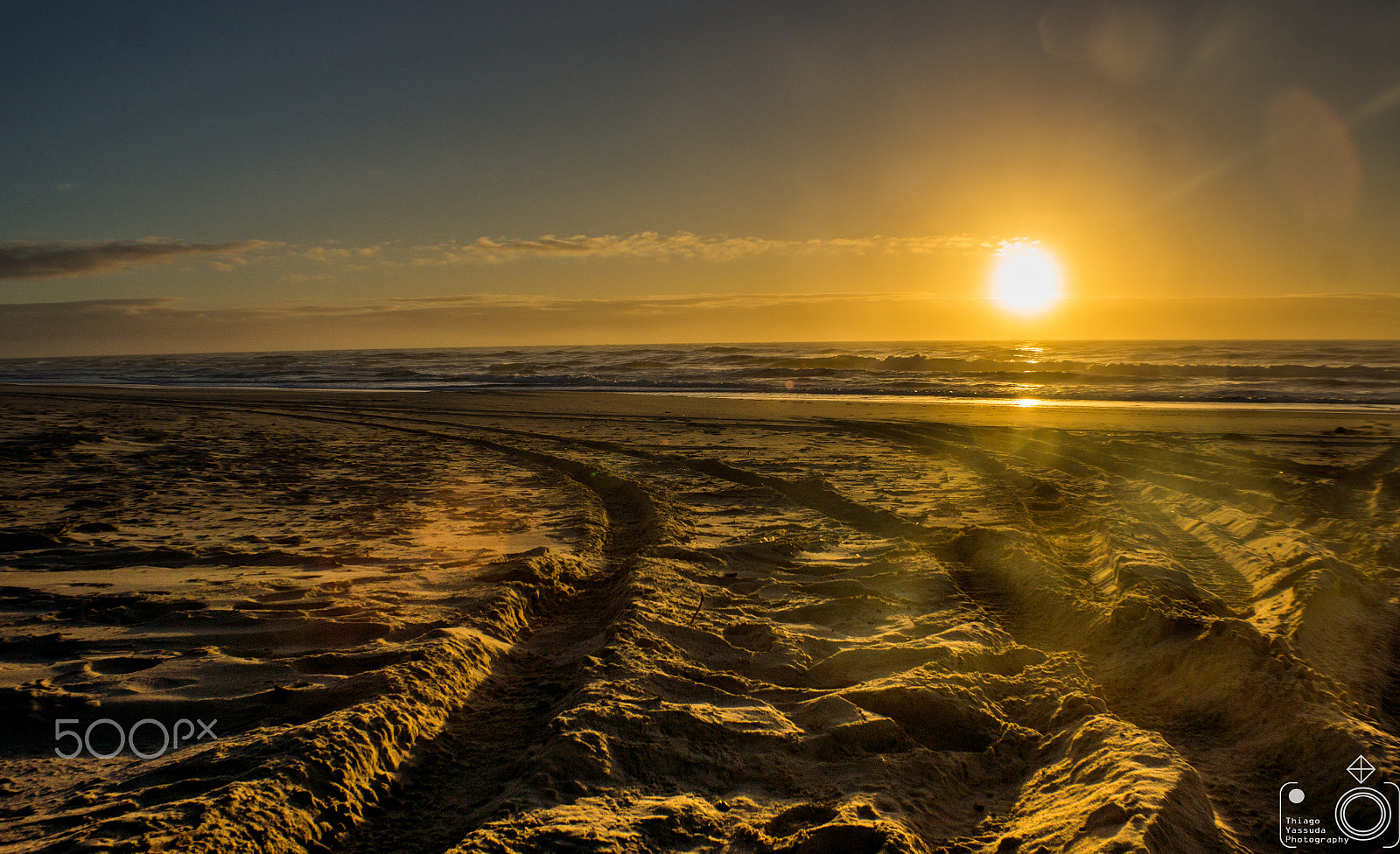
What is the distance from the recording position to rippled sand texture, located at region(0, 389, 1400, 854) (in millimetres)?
2199

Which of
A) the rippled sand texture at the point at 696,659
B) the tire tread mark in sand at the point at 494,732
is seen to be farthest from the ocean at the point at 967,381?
the tire tread mark in sand at the point at 494,732

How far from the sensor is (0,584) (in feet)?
13.5

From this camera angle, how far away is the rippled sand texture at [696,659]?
2.20 metres

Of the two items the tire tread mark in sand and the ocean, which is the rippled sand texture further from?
the ocean

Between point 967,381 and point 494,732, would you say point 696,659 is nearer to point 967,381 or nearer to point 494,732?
point 494,732

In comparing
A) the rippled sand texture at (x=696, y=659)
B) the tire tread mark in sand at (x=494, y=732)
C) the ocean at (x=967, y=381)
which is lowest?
the tire tread mark in sand at (x=494, y=732)

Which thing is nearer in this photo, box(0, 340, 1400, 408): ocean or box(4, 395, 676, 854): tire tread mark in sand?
box(4, 395, 676, 854): tire tread mark in sand

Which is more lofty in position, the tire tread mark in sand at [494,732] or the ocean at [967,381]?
the ocean at [967,381]

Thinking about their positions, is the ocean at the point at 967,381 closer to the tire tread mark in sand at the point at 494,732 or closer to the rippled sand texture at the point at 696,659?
the rippled sand texture at the point at 696,659

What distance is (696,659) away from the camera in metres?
3.39

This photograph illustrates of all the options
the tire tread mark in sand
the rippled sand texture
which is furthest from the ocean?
the tire tread mark in sand

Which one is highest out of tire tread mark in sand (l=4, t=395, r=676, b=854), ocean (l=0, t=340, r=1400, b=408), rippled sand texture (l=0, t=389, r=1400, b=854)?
ocean (l=0, t=340, r=1400, b=408)

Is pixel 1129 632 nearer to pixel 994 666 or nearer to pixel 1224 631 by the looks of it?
pixel 1224 631

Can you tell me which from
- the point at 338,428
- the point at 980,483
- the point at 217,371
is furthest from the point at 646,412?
the point at 217,371
